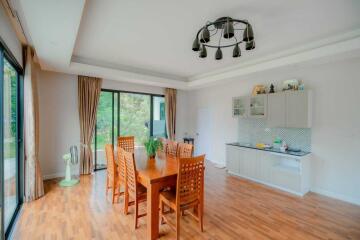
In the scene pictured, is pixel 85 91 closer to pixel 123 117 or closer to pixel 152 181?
pixel 123 117

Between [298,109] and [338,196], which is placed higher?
[298,109]

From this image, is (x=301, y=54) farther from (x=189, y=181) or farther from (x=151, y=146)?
(x=151, y=146)

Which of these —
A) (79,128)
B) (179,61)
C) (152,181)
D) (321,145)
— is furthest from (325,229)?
(79,128)

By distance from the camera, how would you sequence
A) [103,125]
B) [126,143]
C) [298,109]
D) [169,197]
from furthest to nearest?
1. [103,125]
2. [126,143]
3. [298,109]
4. [169,197]

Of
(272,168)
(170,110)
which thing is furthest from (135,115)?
(272,168)

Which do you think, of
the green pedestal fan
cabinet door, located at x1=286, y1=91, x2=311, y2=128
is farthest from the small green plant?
cabinet door, located at x1=286, y1=91, x2=311, y2=128

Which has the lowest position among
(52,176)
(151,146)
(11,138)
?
(52,176)

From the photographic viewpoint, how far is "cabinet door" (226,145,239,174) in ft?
15.0

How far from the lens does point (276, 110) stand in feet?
12.8

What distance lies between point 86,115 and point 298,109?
480 cm

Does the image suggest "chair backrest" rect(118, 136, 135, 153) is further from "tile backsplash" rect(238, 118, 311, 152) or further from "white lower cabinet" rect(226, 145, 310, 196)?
"tile backsplash" rect(238, 118, 311, 152)

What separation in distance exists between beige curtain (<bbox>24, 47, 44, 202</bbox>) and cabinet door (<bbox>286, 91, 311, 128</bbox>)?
481 centimetres

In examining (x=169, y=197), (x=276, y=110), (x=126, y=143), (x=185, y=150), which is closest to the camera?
(x=169, y=197)

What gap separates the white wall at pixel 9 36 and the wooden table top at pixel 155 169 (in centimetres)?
219
